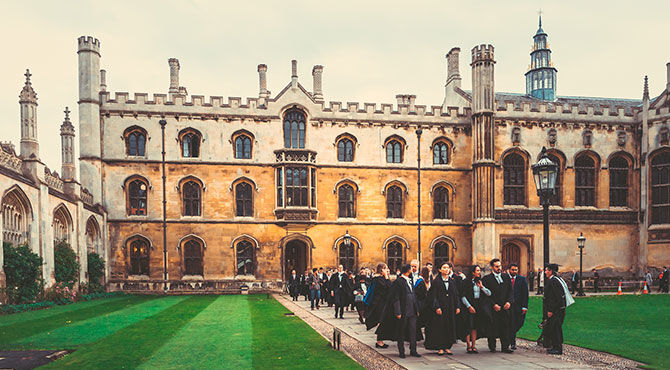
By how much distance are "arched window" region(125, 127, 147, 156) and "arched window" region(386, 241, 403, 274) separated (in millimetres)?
15066

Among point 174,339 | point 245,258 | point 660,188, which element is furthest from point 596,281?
point 174,339

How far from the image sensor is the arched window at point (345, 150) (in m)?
30.0

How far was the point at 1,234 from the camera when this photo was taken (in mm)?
16125

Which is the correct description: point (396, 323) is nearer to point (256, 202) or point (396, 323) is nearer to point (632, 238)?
point (256, 202)

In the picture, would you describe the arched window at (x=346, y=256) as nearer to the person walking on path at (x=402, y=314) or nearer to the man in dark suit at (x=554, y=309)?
the person walking on path at (x=402, y=314)

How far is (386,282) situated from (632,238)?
1066 inches

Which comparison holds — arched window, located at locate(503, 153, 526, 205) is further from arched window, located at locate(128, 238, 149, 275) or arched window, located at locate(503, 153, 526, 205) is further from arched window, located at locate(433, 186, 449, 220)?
arched window, located at locate(128, 238, 149, 275)

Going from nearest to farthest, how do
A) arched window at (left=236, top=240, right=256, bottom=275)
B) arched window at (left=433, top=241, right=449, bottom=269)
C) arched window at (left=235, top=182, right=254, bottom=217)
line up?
arched window at (left=236, top=240, right=256, bottom=275), arched window at (left=235, top=182, right=254, bottom=217), arched window at (left=433, top=241, right=449, bottom=269)

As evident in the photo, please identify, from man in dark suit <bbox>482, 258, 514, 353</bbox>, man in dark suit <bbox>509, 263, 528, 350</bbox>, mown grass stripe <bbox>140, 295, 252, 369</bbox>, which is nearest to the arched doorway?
mown grass stripe <bbox>140, 295, 252, 369</bbox>

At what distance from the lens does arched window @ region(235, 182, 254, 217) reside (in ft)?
94.9

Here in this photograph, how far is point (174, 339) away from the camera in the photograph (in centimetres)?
1100

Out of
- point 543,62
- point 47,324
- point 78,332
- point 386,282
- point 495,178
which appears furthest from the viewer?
point 543,62

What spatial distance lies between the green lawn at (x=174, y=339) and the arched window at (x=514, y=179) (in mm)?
18481

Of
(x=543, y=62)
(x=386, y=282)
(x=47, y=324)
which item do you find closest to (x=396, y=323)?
(x=386, y=282)
